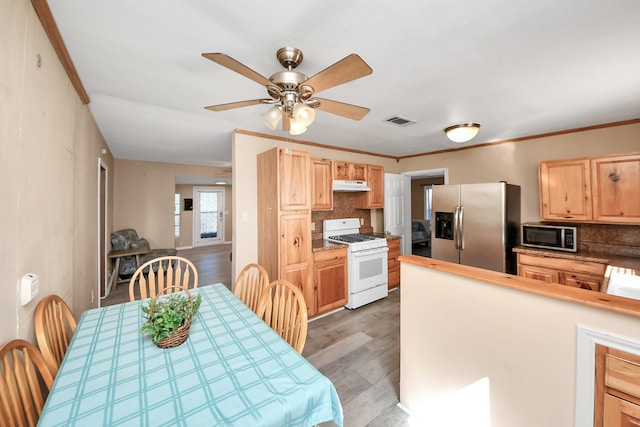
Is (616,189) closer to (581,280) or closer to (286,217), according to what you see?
(581,280)

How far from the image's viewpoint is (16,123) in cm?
105

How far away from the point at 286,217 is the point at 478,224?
2.55 m

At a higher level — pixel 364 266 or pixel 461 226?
pixel 461 226

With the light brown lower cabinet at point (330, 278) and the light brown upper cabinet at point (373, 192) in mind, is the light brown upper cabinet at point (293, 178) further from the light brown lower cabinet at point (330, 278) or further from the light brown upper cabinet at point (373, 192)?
the light brown upper cabinet at point (373, 192)

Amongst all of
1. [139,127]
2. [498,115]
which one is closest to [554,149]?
[498,115]

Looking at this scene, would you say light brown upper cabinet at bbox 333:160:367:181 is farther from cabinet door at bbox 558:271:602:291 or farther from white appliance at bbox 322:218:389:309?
cabinet door at bbox 558:271:602:291

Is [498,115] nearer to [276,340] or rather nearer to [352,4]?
[352,4]

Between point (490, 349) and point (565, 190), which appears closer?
Result: point (490, 349)

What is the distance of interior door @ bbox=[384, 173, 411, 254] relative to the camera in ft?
14.3

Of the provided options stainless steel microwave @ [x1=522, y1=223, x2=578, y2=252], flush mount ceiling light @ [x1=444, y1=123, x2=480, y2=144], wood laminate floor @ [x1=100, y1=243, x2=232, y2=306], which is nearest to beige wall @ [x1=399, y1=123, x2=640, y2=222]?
stainless steel microwave @ [x1=522, y1=223, x2=578, y2=252]

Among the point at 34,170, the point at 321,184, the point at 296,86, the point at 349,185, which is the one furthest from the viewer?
the point at 349,185

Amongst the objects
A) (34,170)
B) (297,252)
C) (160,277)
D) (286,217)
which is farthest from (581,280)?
(34,170)

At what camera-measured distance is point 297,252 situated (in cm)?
299

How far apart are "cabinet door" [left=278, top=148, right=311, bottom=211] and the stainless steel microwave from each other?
9.42ft
